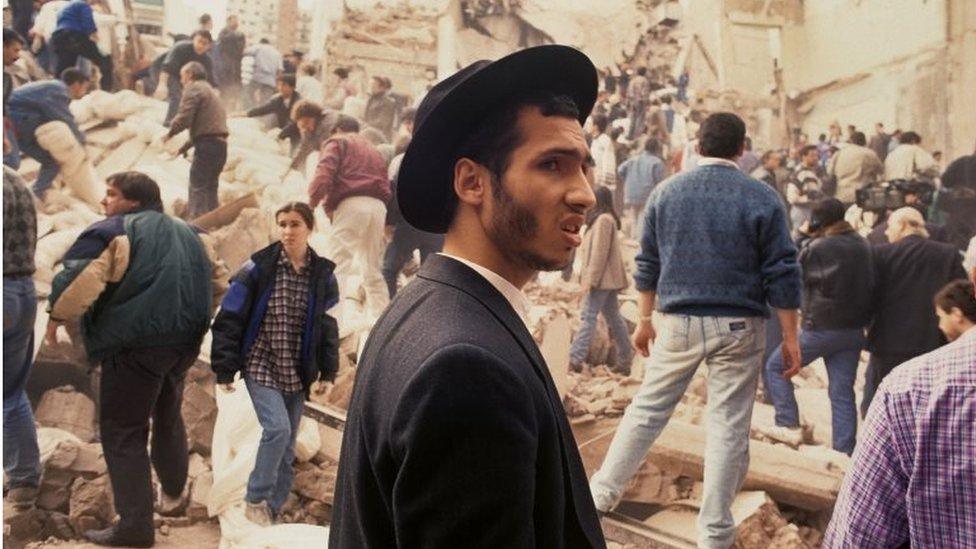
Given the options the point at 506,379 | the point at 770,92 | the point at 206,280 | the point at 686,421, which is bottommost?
the point at 686,421

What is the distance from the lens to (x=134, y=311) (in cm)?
456

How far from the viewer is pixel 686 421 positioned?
5.71 metres

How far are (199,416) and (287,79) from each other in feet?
7.85

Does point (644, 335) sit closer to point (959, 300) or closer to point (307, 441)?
point (959, 300)

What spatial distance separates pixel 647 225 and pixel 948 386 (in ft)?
9.47

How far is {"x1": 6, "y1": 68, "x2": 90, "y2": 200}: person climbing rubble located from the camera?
20.6 feet

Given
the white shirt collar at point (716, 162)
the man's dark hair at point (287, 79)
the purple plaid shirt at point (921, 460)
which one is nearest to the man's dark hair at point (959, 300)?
the white shirt collar at point (716, 162)

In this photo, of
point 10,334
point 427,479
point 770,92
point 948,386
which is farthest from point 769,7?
point 427,479

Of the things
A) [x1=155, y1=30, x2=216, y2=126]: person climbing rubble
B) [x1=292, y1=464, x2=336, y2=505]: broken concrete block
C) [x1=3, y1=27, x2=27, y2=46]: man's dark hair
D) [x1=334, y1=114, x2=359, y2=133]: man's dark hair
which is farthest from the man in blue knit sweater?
A: [x1=3, y1=27, x2=27, y2=46]: man's dark hair

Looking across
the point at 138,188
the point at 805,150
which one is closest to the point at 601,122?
the point at 805,150

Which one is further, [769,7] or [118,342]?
[769,7]

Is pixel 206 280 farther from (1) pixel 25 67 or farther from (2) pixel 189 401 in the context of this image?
(1) pixel 25 67

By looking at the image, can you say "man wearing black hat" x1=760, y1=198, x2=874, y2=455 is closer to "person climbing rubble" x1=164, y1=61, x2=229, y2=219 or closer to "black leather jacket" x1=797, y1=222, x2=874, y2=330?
"black leather jacket" x1=797, y1=222, x2=874, y2=330

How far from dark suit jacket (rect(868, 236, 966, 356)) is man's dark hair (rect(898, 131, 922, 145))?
77cm
